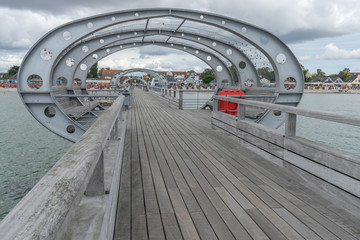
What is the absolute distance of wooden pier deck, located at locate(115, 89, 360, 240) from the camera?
8.57 feet

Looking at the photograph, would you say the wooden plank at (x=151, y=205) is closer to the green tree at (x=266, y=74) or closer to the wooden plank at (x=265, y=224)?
the wooden plank at (x=265, y=224)

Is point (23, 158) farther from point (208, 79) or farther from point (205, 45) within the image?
point (208, 79)

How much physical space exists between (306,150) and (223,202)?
1439 mm

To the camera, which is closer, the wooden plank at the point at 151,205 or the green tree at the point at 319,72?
the wooden plank at the point at 151,205

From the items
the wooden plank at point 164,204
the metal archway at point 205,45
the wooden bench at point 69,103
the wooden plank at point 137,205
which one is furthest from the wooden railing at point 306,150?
the metal archway at point 205,45

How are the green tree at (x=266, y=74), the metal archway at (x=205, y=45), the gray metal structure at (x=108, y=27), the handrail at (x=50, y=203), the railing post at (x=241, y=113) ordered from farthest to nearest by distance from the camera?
the green tree at (x=266, y=74) → the metal archway at (x=205, y=45) → the gray metal structure at (x=108, y=27) → the railing post at (x=241, y=113) → the handrail at (x=50, y=203)

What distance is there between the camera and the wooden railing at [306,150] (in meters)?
3.14

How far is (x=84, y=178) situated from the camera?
1.20 meters

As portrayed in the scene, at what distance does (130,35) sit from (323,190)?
51.8 feet

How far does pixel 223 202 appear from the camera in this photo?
3.25 metres

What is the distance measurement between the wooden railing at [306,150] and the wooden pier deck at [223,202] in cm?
17

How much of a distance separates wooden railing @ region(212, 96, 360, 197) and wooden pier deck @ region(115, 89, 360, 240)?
0.17 metres

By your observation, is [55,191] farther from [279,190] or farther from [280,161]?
[280,161]

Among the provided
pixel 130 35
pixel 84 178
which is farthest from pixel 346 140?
pixel 84 178
